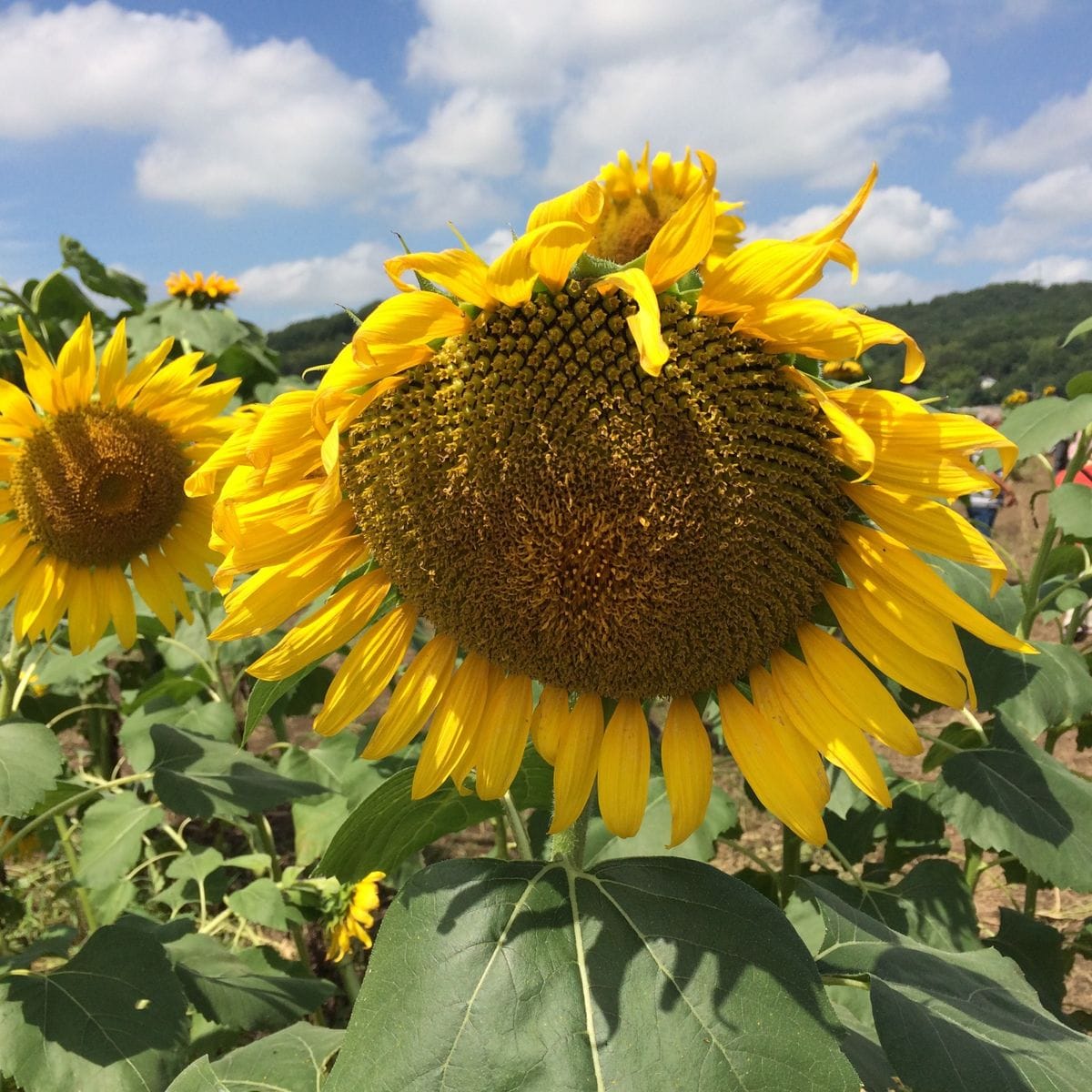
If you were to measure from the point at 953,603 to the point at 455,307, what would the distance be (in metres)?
0.75

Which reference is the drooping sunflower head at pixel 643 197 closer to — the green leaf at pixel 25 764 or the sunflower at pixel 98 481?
the sunflower at pixel 98 481

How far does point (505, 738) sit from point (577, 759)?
119mm

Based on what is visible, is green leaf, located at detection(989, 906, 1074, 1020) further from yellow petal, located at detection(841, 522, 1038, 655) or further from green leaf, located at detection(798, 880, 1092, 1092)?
yellow petal, located at detection(841, 522, 1038, 655)

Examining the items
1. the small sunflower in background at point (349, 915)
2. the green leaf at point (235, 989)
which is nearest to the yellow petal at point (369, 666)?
the green leaf at point (235, 989)

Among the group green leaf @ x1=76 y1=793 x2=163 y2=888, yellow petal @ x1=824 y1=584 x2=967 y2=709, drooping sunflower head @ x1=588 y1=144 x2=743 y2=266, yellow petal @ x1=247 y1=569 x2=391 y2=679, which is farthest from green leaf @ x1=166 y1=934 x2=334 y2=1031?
drooping sunflower head @ x1=588 y1=144 x2=743 y2=266

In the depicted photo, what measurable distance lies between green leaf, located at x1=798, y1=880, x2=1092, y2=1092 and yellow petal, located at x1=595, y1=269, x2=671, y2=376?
2.83 feet

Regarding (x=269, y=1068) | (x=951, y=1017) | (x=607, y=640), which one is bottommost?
(x=269, y=1068)

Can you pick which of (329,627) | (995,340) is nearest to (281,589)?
(329,627)

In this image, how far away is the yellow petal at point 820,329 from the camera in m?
1.12

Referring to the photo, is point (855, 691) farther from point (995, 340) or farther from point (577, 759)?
point (995, 340)

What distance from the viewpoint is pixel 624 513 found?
1.25 meters

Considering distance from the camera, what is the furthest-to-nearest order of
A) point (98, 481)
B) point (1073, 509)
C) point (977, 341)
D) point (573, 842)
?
point (977, 341)
point (1073, 509)
point (98, 481)
point (573, 842)

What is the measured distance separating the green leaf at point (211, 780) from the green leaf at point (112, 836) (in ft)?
2.17

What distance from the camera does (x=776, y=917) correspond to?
119cm
